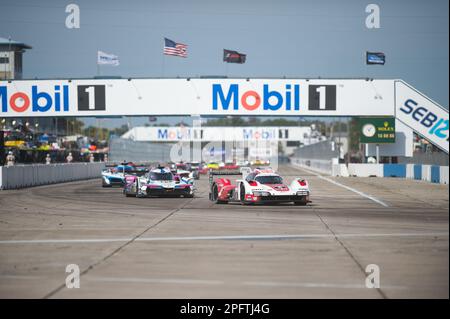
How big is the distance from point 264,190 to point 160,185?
6.02 m

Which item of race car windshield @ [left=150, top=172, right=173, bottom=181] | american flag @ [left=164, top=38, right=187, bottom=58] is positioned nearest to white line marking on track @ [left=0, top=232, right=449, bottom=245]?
race car windshield @ [left=150, top=172, right=173, bottom=181]

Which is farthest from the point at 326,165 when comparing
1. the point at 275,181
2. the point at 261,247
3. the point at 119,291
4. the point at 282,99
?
the point at 119,291

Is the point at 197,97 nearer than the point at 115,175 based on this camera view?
No

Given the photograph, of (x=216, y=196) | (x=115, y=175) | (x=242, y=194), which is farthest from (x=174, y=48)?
(x=242, y=194)

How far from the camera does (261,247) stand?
1389cm

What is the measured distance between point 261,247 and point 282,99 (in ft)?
109

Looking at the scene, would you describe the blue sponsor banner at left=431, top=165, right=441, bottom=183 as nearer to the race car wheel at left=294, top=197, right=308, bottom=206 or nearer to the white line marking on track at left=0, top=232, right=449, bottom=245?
the race car wheel at left=294, top=197, right=308, bottom=206

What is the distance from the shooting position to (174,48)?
4909 cm

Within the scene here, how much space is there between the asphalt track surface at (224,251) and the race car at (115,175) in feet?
51.1

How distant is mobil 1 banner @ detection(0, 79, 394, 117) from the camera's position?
46750 millimetres

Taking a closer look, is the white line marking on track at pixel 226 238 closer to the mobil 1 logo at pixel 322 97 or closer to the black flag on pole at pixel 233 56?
the mobil 1 logo at pixel 322 97

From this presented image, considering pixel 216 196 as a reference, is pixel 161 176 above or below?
above

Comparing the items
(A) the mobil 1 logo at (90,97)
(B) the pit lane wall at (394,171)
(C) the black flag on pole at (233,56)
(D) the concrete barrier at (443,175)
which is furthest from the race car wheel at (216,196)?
(C) the black flag on pole at (233,56)

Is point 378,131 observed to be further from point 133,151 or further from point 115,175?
point 133,151
